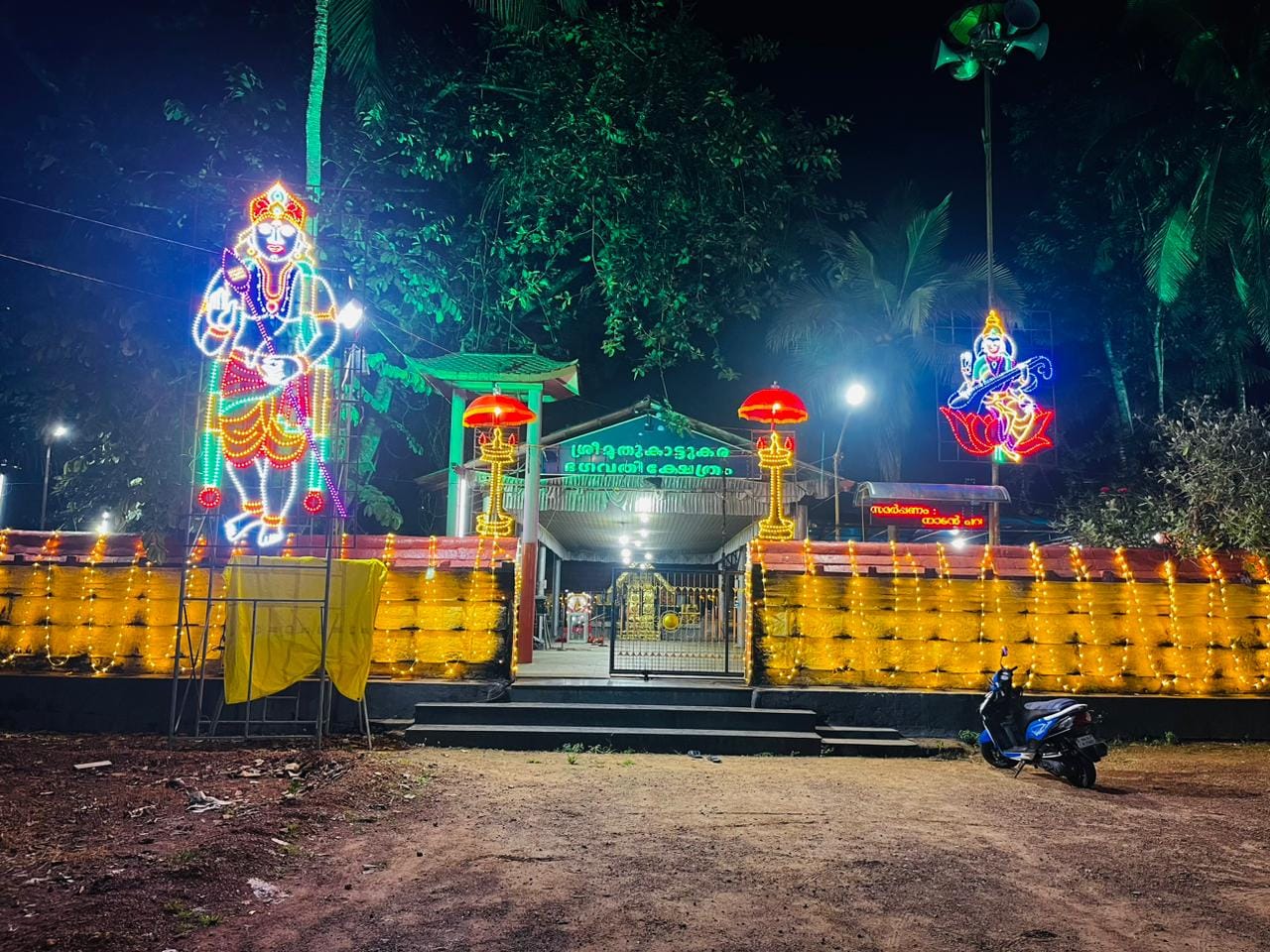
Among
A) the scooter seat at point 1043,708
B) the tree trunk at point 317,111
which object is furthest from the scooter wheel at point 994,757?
the tree trunk at point 317,111

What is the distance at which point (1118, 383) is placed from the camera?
877 inches

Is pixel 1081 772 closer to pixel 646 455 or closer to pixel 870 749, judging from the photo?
pixel 870 749

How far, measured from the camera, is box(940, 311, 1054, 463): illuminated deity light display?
571 inches

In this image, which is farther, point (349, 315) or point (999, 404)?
point (999, 404)

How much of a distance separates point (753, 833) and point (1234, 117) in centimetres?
1629

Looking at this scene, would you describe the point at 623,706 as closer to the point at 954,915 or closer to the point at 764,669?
the point at 764,669

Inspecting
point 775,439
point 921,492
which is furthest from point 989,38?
point 921,492

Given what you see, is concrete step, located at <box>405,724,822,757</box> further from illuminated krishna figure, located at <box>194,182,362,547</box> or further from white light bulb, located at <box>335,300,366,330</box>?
white light bulb, located at <box>335,300,366,330</box>

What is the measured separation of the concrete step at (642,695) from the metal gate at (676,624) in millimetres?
754

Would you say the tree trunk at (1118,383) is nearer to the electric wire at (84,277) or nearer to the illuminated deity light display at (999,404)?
the illuminated deity light display at (999,404)

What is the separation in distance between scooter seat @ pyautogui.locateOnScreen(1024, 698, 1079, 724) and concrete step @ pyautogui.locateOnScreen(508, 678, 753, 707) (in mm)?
2915

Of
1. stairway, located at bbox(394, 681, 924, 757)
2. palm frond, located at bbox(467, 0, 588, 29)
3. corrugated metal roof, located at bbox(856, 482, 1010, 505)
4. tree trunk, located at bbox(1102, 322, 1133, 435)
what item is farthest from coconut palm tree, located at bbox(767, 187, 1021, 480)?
stairway, located at bbox(394, 681, 924, 757)

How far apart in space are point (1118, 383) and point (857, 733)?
16.7 meters

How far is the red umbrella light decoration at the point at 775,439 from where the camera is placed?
36.7ft
